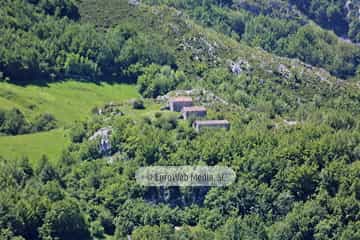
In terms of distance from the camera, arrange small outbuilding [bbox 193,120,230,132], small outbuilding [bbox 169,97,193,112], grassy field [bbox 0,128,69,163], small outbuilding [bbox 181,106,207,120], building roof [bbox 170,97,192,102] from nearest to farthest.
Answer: grassy field [bbox 0,128,69,163] → small outbuilding [bbox 193,120,230,132] → small outbuilding [bbox 181,106,207,120] → small outbuilding [bbox 169,97,193,112] → building roof [bbox 170,97,192,102]

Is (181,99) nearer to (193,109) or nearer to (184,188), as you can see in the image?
(193,109)

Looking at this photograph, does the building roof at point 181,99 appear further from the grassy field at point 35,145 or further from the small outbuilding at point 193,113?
the grassy field at point 35,145

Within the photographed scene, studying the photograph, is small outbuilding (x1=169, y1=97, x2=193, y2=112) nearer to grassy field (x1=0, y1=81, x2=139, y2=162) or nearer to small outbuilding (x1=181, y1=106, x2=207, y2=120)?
small outbuilding (x1=181, y1=106, x2=207, y2=120)

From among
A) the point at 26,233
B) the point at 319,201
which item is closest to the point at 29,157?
the point at 26,233

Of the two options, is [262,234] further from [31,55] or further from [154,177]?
[31,55]

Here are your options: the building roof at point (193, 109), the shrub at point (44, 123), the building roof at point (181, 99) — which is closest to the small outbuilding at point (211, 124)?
the building roof at point (193, 109)

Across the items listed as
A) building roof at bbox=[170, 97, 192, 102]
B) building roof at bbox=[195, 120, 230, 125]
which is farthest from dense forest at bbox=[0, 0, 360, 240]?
building roof at bbox=[170, 97, 192, 102]
